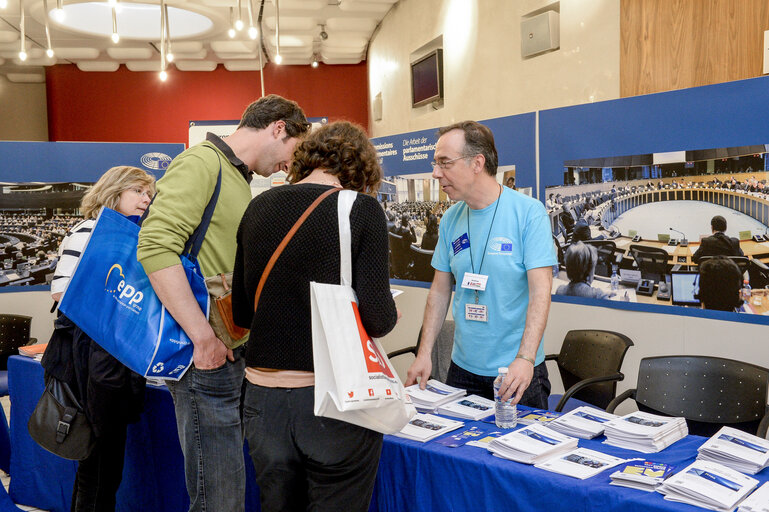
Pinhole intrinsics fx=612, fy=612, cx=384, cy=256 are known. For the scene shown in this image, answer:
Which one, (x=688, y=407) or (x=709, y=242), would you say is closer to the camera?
(x=688, y=407)

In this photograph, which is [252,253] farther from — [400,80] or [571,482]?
[400,80]

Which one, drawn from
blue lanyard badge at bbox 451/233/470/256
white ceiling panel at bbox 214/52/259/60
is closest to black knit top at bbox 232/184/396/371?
blue lanyard badge at bbox 451/233/470/256

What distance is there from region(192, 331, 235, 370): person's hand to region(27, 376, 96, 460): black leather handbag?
2.58ft

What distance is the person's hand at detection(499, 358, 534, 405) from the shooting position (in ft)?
6.18

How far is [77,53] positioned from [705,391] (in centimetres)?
1012

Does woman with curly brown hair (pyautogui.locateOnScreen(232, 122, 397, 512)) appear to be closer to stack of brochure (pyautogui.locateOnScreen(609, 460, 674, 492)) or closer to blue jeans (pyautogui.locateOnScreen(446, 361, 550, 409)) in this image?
stack of brochure (pyautogui.locateOnScreen(609, 460, 674, 492))

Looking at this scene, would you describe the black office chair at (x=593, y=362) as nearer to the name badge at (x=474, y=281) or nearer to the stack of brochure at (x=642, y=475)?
the name badge at (x=474, y=281)

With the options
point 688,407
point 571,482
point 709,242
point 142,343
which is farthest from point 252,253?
point 709,242

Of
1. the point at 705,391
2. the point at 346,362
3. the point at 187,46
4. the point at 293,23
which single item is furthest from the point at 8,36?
the point at 705,391

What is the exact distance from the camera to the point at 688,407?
2469 millimetres

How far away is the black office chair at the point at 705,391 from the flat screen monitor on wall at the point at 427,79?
4435mm

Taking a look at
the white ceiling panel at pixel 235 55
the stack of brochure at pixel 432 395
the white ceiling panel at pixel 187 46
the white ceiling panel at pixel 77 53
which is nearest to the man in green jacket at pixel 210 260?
the stack of brochure at pixel 432 395

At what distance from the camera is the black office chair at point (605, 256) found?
3217mm

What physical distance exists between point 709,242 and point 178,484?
2.57 meters
